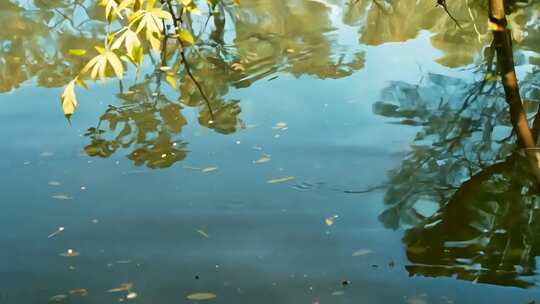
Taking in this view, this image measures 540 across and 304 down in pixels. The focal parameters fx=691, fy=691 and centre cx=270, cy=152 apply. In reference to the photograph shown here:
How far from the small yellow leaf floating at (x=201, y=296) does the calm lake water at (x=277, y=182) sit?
0.9 inches

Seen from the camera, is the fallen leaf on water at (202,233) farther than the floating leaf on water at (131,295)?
Yes

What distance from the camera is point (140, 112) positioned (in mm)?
4367

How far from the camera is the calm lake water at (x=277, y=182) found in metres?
2.86

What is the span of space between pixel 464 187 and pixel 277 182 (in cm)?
93

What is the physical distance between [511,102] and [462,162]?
0.55 meters

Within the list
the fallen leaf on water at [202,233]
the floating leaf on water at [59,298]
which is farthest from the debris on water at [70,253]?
the fallen leaf on water at [202,233]

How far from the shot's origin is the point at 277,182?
3514 millimetres

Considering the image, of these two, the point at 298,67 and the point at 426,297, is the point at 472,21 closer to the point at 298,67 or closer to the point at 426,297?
the point at 298,67

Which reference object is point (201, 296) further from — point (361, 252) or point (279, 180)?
point (279, 180)

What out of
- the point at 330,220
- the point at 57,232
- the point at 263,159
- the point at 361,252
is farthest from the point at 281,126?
the point at 57,232

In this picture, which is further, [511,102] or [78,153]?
[78,153]

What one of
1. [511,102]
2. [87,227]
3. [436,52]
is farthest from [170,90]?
[511,102]

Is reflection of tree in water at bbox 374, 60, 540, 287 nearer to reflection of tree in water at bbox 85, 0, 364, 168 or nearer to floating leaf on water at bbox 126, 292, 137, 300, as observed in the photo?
reflection of tree in water at bbox 85, 0, 364, 168

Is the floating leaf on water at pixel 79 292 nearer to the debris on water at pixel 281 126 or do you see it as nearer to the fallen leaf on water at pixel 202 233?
the fallen leaf on water at pixel 202 233
